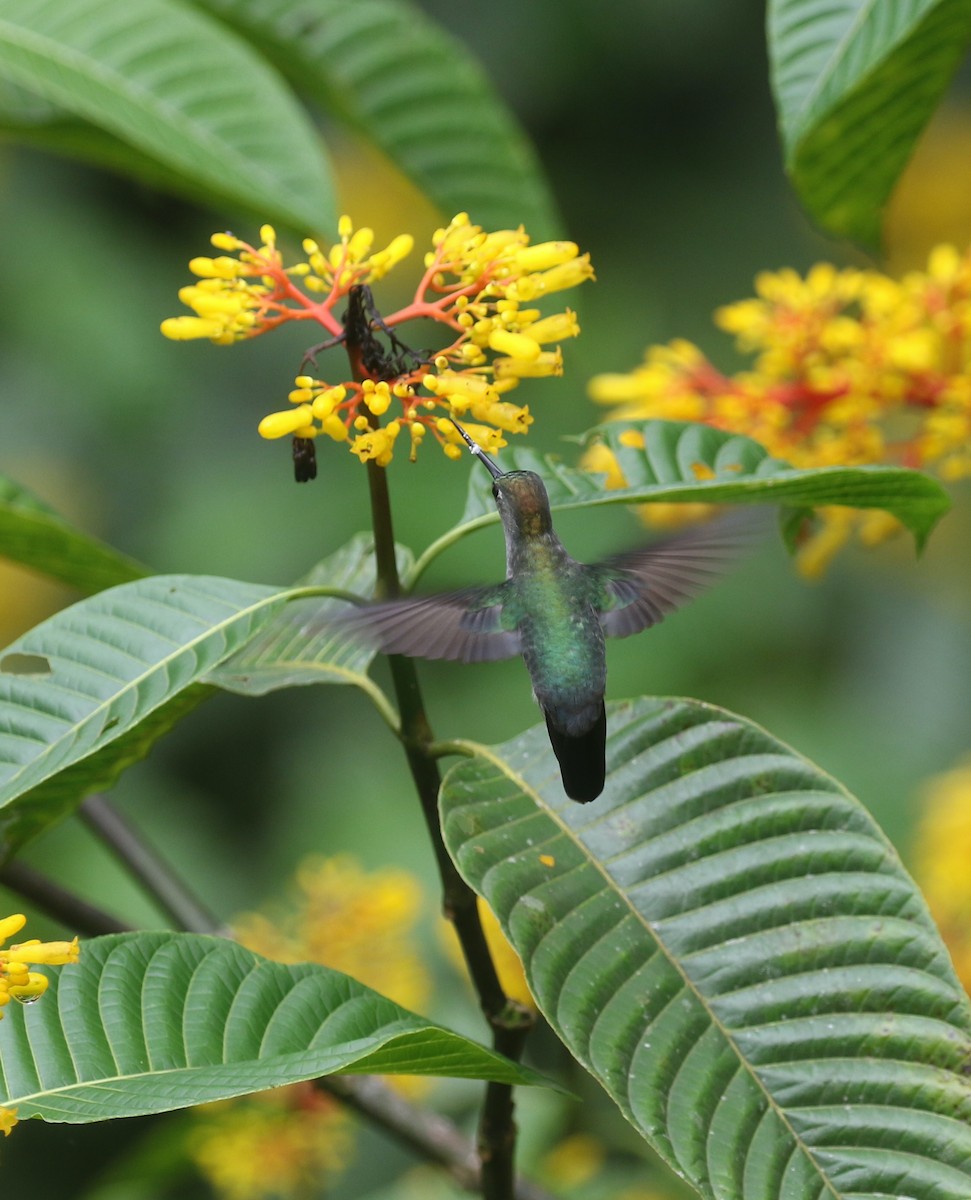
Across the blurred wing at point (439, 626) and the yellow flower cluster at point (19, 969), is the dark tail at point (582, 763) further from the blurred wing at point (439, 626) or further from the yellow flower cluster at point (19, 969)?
the yellow flower cluster at point (19, 969)

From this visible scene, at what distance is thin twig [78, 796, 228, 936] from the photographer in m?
1.65

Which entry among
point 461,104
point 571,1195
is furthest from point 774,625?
point 461,104

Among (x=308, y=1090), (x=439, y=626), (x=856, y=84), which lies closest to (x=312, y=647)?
(x=439, y=626)

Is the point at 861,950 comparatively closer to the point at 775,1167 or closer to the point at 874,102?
the point at 775,1167

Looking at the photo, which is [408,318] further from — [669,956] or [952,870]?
[952,870]

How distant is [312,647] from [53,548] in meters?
0.30

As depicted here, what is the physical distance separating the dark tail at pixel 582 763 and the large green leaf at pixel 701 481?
0.64ft

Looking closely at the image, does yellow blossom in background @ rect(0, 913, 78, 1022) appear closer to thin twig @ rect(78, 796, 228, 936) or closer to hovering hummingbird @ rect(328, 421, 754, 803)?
hovering hummingbird @ rect(328, 421, 754, 803)

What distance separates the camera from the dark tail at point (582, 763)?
1305mm

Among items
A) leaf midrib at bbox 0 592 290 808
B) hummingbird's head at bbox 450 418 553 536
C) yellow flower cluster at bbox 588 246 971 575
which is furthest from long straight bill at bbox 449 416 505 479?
yellow flower cluster at bbox 588 246 971 575

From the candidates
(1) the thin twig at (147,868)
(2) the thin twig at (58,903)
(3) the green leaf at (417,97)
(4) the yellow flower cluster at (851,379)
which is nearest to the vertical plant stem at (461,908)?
(2) the thin twig at (58,903)

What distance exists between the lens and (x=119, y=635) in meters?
1.27

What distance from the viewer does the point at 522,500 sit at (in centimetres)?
138

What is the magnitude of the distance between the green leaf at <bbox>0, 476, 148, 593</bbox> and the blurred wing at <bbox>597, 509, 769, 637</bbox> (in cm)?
52
